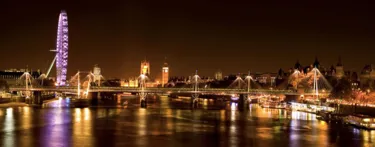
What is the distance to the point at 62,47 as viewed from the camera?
221 feet

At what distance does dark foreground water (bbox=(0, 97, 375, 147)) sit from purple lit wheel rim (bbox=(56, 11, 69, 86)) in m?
26.4

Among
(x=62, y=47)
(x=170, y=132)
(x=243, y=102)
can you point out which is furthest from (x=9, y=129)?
(x=62, y=47)

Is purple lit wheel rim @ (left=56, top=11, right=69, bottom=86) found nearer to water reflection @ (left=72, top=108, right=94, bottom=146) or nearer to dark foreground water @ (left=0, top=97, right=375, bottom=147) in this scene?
dark foreground water @ (left=0, top=97, right=375, bottom=147)

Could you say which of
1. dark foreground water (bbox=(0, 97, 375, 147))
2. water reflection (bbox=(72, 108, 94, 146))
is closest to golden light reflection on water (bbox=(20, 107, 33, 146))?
dark foreground water (bbox=(0, 97, 375, 147))

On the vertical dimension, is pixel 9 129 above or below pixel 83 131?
above

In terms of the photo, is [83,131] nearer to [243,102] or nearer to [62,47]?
[243,102]

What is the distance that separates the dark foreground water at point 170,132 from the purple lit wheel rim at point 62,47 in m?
26.4

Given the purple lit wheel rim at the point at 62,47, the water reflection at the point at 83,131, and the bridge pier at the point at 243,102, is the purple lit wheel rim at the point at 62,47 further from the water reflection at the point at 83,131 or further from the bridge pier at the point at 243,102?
the water reflection at the point at 83,131

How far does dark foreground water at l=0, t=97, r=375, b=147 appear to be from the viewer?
1087 inches

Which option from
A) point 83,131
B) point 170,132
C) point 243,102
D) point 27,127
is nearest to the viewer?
point 83,131

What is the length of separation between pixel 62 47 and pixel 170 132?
129ft

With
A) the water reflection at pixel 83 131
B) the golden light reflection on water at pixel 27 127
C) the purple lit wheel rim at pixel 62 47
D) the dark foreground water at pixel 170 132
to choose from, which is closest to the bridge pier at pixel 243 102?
the dark foreground water at pixel 170 132

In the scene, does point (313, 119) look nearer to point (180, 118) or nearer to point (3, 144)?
point (180, 118)

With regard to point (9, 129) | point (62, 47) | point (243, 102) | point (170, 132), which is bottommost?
point (170, 132)
